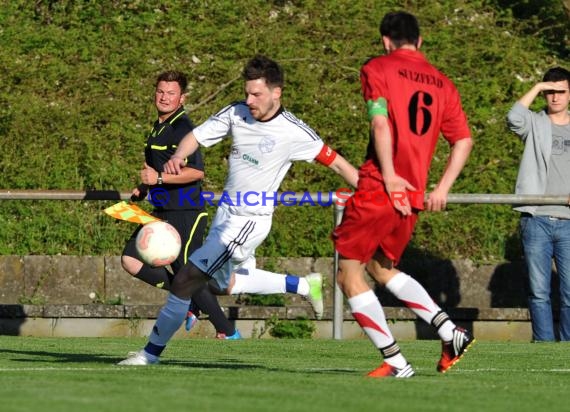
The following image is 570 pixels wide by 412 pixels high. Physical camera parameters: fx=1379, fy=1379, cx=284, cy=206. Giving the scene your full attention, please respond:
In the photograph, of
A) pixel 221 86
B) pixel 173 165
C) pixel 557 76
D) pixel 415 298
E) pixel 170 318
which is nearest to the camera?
pixel 415 298

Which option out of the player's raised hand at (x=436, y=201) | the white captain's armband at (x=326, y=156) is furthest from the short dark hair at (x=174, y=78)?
the player's raised hand at (x=436, y=201)

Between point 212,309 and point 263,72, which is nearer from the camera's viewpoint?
point 263,72

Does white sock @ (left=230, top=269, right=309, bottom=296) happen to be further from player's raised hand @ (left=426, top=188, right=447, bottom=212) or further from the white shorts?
player's raised hand @ (left=426, top=188, right=447, bottom=212)

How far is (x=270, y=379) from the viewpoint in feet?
24.2

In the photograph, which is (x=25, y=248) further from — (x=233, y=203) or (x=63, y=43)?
(x=233, y=203)

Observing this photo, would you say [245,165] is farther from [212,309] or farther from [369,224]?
[212,309]

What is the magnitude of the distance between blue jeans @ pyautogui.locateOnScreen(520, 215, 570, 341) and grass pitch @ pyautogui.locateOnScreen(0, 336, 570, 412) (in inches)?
33.4

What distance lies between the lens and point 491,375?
827cm

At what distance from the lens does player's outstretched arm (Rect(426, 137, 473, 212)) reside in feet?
24.8

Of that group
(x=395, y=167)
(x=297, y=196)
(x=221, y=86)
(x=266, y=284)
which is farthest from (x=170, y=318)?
(x=221, y=86)

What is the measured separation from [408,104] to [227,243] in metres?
1.75

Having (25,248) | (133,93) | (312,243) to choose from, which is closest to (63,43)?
(133,93)

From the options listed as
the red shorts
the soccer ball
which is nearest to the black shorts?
the soccer ball

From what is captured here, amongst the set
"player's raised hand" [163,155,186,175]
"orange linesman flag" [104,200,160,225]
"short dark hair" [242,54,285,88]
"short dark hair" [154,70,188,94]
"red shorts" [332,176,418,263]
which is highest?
"short dark hair" [154,70,188,94]
